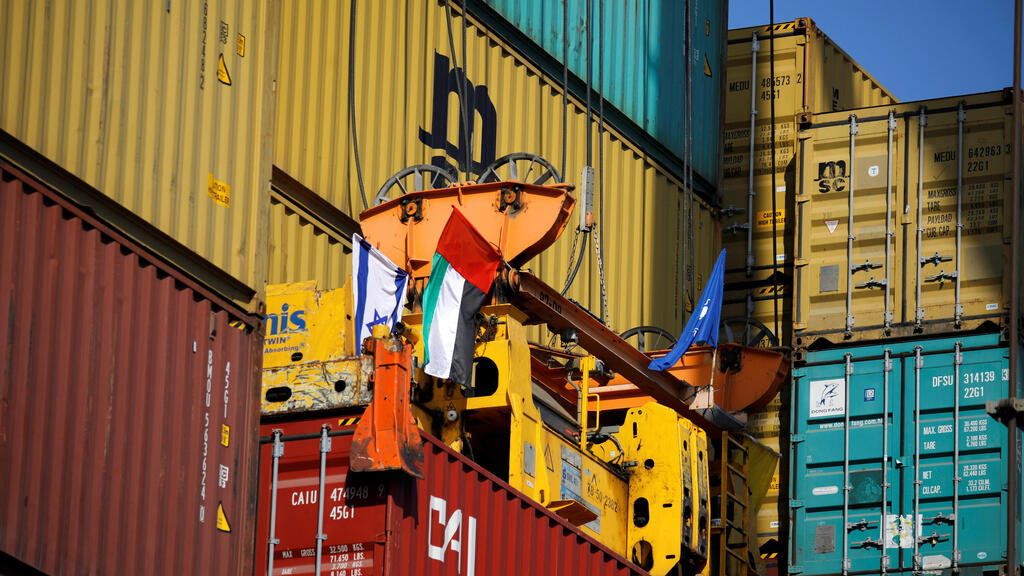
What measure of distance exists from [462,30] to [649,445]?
15.7 ft

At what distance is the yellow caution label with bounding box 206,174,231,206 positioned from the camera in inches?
408

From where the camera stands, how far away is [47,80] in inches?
359

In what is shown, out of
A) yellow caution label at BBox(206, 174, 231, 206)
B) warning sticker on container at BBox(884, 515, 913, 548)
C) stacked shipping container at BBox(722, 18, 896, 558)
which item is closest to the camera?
yellow caution label at BBox(206, 174, 231, 206)

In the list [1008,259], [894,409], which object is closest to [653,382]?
[894,409]

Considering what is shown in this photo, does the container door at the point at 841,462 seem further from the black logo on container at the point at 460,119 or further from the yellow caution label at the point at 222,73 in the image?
the yellow caution label at the point at 222,73

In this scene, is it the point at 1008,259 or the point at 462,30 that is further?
the point at 1008,259

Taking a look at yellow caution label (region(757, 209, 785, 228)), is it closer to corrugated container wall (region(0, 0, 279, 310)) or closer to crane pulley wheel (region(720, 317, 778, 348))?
crane pulley wheel (region(720, 317, 778, 348))

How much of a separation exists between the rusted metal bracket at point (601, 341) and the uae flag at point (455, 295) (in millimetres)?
331

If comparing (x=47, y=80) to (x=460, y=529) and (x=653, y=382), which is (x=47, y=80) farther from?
(x=653, y=382)

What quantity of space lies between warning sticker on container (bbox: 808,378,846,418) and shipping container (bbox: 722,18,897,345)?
129 centimetres

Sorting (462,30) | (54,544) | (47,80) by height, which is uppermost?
(462,30)

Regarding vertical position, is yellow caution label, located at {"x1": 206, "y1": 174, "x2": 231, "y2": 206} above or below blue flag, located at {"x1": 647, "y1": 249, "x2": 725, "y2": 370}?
below

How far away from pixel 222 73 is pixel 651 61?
11545mm

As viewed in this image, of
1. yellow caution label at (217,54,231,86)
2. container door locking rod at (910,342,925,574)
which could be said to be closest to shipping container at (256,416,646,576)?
yellow caution label at (217,54,231,86)
